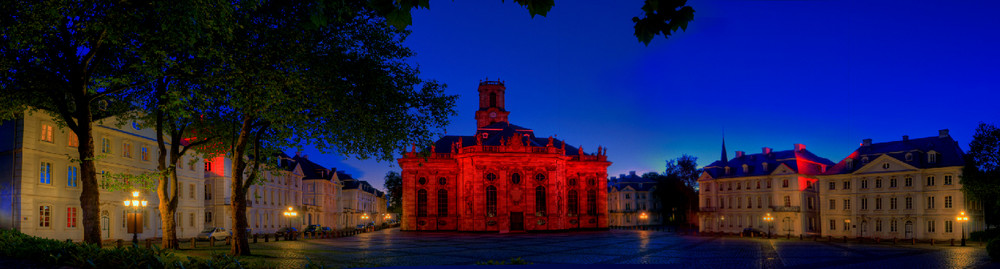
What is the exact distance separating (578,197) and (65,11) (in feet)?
211

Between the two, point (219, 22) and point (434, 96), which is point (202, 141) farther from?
point (219, 22)

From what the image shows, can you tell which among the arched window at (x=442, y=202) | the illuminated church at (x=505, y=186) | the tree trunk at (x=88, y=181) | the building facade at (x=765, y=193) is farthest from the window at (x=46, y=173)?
the building facade at (x=765, y=193)

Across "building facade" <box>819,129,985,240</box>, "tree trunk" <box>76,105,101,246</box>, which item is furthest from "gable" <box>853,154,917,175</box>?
"tree trunk" <box>76,105,101,246</box>

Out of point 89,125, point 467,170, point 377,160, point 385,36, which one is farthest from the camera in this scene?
point 467,170

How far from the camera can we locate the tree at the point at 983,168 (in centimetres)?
5122

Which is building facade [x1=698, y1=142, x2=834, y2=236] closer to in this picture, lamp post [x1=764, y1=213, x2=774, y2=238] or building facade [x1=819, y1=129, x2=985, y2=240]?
lamp post [x1=764, y1=213, x2=774, y2=238]

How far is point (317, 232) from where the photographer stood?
56.0 meters

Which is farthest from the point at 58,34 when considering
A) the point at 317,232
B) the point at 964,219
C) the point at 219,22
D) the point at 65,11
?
the point at 964,219

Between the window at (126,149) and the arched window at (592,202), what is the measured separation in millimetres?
49977

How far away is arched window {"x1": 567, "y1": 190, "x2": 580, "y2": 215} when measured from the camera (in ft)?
253

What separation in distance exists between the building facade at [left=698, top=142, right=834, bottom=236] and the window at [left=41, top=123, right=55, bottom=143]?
60786mm

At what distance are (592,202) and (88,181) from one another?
62.3 meters

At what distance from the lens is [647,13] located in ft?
18.0

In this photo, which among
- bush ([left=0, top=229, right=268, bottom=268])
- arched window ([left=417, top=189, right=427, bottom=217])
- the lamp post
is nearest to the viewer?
bush ([left=0, top=229, right=268, bottom=268])
